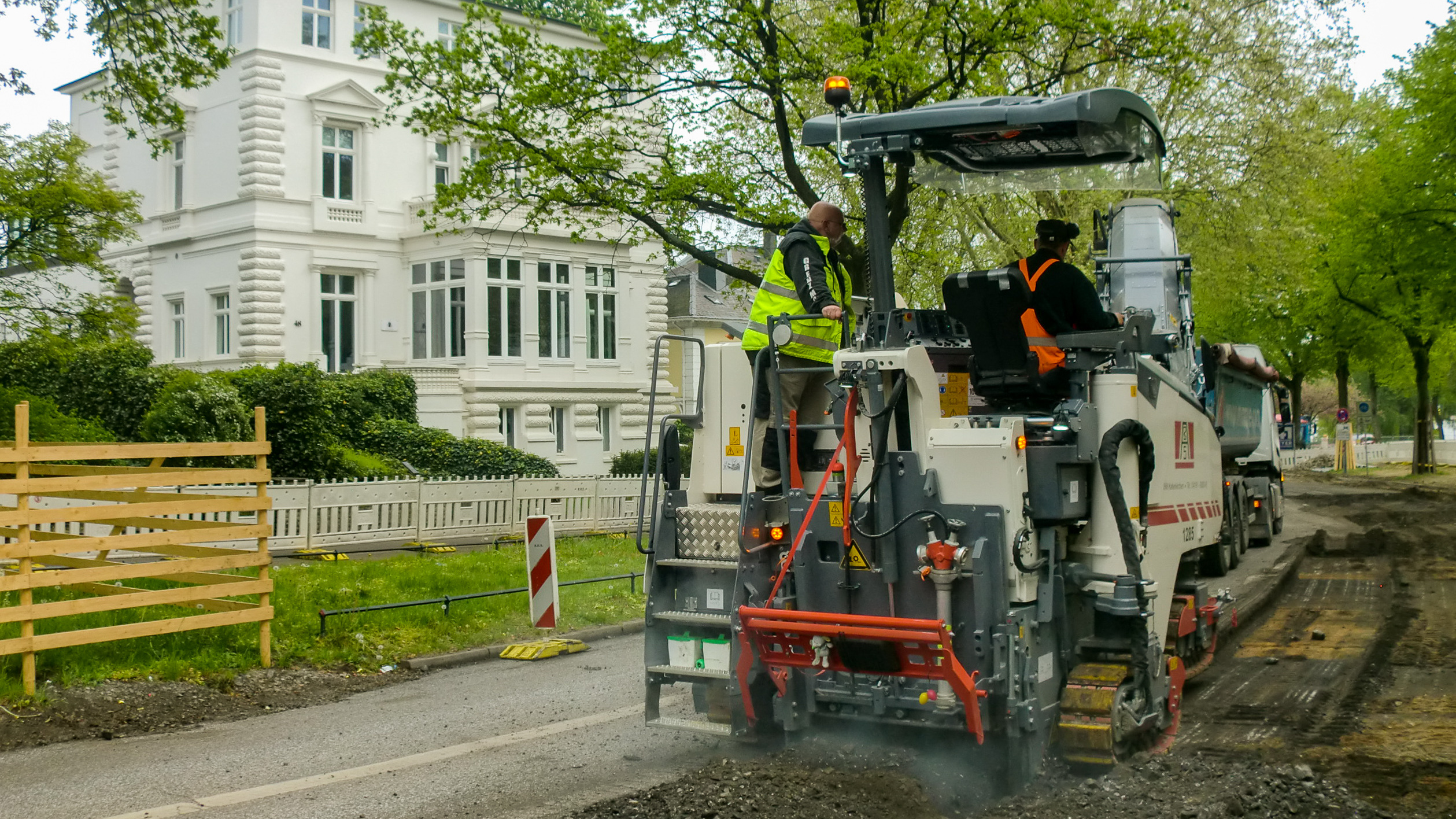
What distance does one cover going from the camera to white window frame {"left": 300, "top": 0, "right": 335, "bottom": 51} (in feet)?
105

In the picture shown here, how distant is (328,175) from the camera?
106 feet

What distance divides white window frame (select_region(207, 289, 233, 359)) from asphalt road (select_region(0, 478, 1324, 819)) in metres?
25.7

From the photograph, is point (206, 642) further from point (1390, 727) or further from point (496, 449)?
point (496, 449)

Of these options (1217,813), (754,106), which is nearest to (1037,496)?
(1217,813)

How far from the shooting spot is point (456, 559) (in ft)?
52.5

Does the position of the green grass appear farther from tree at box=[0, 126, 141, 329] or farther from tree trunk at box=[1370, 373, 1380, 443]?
tree trunk at box=[1370, 373, 1380, 443]

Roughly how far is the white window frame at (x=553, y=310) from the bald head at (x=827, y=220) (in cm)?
2683

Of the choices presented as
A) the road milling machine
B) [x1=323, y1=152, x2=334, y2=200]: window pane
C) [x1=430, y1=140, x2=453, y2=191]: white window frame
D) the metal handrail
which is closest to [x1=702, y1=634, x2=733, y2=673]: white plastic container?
the road milling machine

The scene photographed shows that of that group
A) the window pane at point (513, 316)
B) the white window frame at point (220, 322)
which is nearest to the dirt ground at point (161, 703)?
the window pane at point (513, 316)

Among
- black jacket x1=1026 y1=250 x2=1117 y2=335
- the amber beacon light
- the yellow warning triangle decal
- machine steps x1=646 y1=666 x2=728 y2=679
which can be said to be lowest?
machine steps x1=646 y1=666 x2=728 y2=679

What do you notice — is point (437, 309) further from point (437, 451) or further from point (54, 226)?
point (54, 226)

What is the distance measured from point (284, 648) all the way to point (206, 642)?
1.99ft

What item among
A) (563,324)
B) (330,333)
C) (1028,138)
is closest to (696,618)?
(1028,138)

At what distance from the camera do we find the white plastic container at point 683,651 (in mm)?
6730
